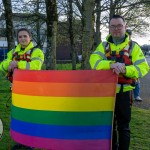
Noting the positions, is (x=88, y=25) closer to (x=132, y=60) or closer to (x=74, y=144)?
(x=132, y=60)

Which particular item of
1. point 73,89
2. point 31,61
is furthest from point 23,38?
point 73,89

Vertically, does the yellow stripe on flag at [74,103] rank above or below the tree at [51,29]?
below

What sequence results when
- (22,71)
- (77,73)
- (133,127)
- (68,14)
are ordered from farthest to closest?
(68,14)
(133,127)
(22,71)
(77,73)

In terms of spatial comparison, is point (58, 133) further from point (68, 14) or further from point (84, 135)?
point (68, 14)

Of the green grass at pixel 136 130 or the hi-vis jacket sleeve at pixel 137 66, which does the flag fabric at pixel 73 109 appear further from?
the green grass at pixel 136 130

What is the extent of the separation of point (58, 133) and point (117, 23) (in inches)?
61.9

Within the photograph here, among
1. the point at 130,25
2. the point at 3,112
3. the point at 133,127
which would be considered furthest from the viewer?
the point at 130,25

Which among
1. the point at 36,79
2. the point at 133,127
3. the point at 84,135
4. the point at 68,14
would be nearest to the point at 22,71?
the point at 36,79

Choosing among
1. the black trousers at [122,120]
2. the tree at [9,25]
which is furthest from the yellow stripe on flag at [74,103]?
the tree at [9,25]

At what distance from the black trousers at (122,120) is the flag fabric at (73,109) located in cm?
54

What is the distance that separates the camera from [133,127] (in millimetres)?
7266

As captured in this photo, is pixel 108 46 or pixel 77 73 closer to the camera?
pixel 77 73

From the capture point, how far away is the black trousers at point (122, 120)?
4.49 metres

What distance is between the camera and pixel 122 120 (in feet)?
15.0
